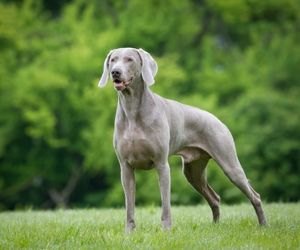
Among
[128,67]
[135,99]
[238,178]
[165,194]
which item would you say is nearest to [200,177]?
[238,178]

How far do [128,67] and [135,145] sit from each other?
82cm

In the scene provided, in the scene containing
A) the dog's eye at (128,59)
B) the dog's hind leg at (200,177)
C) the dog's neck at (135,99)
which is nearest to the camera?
the dog's eye at (128,59)

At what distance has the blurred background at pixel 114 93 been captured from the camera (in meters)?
30.3

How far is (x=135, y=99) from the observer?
7.85 meters

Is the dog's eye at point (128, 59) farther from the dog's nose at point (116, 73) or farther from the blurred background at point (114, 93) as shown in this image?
the blurred background at point (114, 93)

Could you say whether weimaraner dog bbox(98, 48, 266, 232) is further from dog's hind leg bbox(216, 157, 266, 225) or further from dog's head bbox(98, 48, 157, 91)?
dog's hind leg bbox(216, 157, 266, 225)

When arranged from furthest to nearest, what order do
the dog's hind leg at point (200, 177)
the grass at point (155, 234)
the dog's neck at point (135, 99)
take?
the dog's hind leg at point (200, 177), the dog's neck at point (135, 99), the grass at point (155, 234)

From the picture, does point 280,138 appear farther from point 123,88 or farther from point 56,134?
point 123,88

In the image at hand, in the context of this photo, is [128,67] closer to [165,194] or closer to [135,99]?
[135,99]

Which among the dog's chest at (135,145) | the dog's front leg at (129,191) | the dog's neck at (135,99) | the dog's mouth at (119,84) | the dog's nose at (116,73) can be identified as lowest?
the dog's front leg at (129,191)

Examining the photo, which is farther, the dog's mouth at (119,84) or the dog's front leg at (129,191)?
the dog's front leg at (129,191)

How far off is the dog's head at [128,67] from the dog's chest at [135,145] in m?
0.49

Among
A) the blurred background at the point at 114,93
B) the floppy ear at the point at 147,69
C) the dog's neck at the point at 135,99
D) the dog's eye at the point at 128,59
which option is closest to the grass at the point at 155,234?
the dog's neck at the point at 135,99

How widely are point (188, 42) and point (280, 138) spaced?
1159cm
